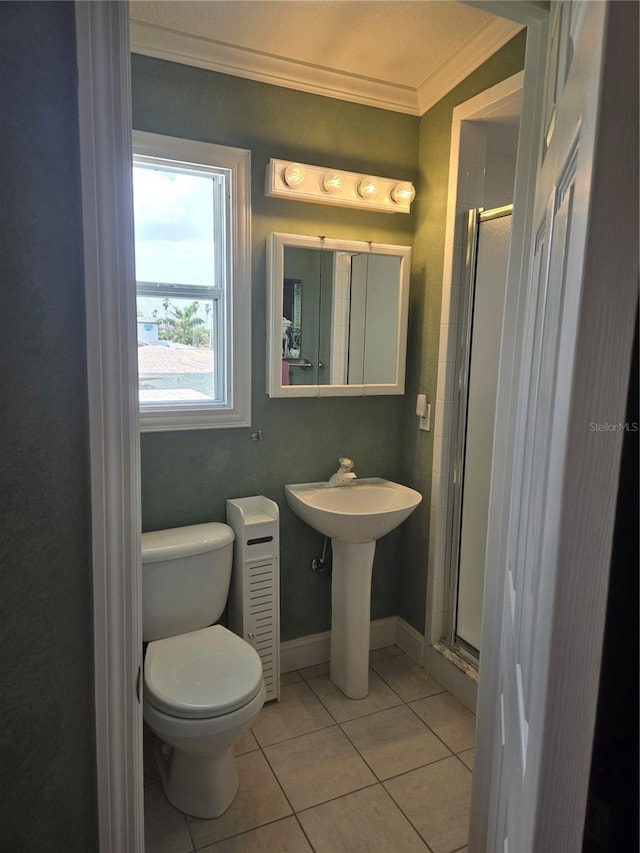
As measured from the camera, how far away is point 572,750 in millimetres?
517

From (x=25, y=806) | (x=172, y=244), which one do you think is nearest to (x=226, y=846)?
(x=25, y=806)

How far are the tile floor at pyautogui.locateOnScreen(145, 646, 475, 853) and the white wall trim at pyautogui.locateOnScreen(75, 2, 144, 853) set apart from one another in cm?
98

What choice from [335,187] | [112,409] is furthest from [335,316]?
[112,409]

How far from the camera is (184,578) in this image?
6.66 feet

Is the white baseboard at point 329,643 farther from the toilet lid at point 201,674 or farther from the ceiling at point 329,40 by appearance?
the ceiling at point 329,40

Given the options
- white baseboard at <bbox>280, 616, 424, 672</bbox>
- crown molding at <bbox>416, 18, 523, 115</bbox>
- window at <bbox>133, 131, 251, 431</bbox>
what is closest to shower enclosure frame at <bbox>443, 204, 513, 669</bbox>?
white baseboard at <bbox>280, 616, 424, 672</bbox>

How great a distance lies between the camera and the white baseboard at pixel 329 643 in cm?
255

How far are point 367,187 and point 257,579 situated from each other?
171cm

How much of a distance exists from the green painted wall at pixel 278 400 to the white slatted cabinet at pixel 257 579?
157 millimetres

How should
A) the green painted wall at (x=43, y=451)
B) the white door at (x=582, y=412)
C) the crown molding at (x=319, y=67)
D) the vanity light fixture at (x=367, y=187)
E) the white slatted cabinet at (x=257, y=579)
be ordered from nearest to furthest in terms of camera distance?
the white door at (x=582, y=412)
the green painted wall at (x=43, y=451)
the crown molding at (x=319, y=67)
the white slatted cabinet at (x=257, y=579)
the vanity light fixture at (x=367, y=187)

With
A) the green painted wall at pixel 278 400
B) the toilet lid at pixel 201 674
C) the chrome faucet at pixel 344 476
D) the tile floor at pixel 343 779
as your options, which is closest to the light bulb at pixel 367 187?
the green painted wall at pixel 278 400

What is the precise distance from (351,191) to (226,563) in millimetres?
1636

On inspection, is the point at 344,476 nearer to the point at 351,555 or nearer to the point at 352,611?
the point at 351,555

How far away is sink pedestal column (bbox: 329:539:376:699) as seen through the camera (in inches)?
91.3
